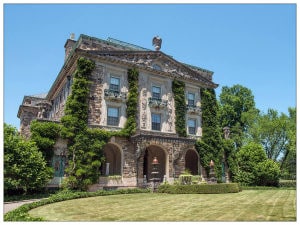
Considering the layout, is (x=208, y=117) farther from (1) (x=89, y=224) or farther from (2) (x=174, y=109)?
(1) (x=89, y=224)

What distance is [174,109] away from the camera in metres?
28.4

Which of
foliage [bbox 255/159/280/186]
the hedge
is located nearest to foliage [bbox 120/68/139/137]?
the hedge

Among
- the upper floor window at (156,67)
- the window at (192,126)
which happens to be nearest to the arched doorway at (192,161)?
the window at (192,126)

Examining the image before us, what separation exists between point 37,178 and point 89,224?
34.8 feet

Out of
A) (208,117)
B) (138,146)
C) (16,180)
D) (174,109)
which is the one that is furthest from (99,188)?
(208,117)

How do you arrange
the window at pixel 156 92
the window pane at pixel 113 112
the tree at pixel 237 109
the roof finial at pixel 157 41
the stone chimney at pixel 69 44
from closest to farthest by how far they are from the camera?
the window pane at pixel 113 112, the window at pixel 156 92, the roof finial at pixel 157 41, the stone chimney at pixel 69 44, the tree at pixel 237 109

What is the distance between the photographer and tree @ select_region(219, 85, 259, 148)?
4531 centimetres

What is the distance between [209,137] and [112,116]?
10329 mm

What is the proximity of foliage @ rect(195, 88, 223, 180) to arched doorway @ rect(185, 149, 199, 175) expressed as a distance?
182 cm

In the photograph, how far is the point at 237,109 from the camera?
4784 centimetres

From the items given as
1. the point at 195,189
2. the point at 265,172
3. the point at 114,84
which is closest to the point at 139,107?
the point at 114,84

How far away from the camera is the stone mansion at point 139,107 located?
24.2 m

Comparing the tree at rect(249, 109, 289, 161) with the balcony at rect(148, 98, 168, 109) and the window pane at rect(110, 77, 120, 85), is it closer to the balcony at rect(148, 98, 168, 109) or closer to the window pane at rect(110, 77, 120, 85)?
the balcony at rect(148, 98, 168, 109)

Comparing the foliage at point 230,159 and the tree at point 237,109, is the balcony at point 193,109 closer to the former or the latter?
the foliage at point 230,159
